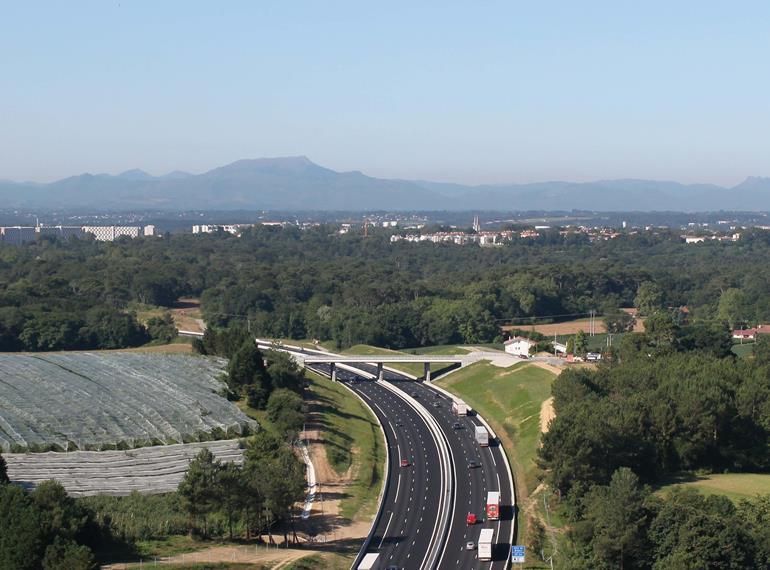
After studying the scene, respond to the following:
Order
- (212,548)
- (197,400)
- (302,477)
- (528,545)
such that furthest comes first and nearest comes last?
(197,400), (302,477), (528,545), (212,548)

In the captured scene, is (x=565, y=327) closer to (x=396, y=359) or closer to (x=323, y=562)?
(x=396, y=359)

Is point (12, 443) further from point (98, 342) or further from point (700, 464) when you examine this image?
point (98, 342)

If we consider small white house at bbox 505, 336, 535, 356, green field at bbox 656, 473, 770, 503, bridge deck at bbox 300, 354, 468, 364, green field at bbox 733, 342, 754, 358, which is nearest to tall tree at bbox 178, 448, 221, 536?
green field at bbox 656, 473, 770, 503

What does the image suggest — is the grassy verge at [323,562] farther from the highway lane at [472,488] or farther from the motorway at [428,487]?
the highway lane at [472,488]

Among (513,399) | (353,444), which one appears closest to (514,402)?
(513,399)

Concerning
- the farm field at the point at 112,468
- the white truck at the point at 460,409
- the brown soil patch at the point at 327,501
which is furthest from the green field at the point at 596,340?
the farm field at the point at 112,468

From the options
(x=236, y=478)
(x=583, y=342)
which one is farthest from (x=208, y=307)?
(x=236, y=478)
